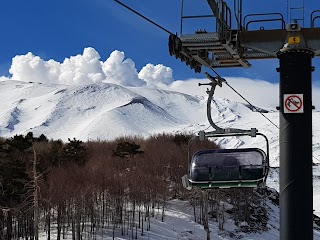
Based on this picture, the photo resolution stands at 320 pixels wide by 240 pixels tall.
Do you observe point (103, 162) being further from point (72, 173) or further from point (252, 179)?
point (252, 179)

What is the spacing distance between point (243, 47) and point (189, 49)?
1036mm

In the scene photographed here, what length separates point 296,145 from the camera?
23.3 feet

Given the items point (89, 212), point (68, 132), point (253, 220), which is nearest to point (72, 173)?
point (89, 212)

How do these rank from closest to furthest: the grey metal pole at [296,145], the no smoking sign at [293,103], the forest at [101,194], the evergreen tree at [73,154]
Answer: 1. the grey metal pole at [296,145]
2. the no smoking sign at [293,103]
3. the forest at [101,194]
4. the evergreen tree at [73,154]

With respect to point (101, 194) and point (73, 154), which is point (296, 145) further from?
point (73, 154)

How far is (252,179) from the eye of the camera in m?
8.38

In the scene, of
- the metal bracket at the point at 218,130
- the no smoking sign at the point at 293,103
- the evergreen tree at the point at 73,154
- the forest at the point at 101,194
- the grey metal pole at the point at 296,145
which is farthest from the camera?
the evergreen tree at the point at 73,154

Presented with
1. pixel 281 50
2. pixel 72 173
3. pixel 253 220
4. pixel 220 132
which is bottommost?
pixel 253 220

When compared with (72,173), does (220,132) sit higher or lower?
higher

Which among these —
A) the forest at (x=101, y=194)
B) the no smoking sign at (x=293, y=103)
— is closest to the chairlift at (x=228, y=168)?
the no smoking sign at (x=293, y=103)

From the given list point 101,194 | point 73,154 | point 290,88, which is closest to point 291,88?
point 290,88

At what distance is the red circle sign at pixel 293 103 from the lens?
23.7ft

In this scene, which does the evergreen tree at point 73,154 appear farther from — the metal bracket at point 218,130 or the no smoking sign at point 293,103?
the no smoking sign at point 293,103

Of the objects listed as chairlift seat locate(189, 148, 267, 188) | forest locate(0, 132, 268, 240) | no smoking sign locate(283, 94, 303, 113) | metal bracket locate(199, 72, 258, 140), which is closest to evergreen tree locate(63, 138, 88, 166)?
forest locate(0, 132, 268, 240)
